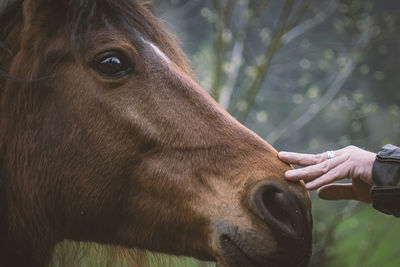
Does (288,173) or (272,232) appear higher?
(288,173)

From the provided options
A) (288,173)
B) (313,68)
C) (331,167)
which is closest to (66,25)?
(288,173)

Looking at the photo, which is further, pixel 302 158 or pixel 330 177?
pixel 302 158

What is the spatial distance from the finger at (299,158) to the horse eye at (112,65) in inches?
31.1

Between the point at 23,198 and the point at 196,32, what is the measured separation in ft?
19.5

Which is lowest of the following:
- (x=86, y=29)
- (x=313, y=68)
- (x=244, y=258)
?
(x=244, y=258)

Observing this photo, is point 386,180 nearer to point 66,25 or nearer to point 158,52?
point 158,52

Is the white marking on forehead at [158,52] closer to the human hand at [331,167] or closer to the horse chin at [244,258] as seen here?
the human hand at [331,167]

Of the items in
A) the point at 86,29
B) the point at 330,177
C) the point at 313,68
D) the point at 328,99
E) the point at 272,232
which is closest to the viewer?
the point at 272,232

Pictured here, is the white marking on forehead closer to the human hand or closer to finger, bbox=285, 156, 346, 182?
the human hand

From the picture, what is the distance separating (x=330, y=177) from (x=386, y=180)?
0.21m

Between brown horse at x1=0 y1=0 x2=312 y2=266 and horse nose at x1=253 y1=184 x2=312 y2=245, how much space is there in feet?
0.19

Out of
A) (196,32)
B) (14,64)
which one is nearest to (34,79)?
(14,64)

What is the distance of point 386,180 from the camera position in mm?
1600

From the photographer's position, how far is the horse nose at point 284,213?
152 centimetres
